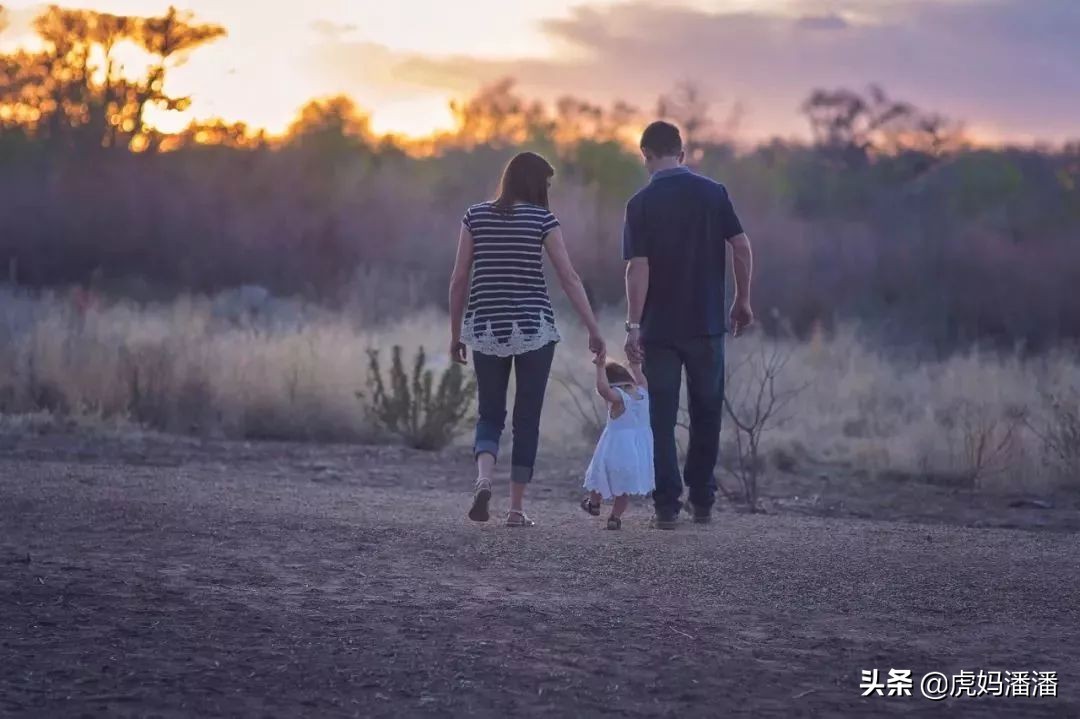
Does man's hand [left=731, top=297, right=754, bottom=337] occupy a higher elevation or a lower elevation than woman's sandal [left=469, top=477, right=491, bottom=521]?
higher

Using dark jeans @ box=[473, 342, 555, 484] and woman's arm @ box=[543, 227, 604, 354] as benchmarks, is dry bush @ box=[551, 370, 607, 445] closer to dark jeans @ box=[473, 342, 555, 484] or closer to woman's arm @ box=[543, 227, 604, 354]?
dark jeans @ box=[473, 342, 555, 484]

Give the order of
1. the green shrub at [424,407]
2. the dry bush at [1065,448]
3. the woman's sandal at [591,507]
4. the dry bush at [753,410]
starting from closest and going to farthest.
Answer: the woman's sandal at [591,507]
the dry bush at [753,410]
the dry bush at [1065,448]
the green shrub at [424,407]

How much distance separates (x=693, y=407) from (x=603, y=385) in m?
0.62

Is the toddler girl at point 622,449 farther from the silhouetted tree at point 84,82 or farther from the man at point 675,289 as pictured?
the silhouetted tree at point 84,82

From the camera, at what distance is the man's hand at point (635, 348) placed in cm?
787

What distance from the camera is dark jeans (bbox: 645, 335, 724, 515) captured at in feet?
25.7

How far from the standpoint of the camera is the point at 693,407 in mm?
7992

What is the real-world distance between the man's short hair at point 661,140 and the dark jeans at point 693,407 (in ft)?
3.09

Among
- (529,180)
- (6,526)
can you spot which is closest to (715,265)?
(529,180)

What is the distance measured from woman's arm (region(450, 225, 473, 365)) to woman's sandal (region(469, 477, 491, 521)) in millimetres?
597

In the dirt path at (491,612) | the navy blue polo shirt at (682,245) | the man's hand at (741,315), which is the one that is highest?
the navy blue polo shirt at (682,245)

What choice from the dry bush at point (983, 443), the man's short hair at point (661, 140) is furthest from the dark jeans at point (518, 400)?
the dry bush at point (983, 443)

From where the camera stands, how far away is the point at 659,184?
7.79 metres

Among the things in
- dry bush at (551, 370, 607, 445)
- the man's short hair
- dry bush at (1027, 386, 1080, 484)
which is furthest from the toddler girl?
dry bush at (1027, 386, 1080, 484)
